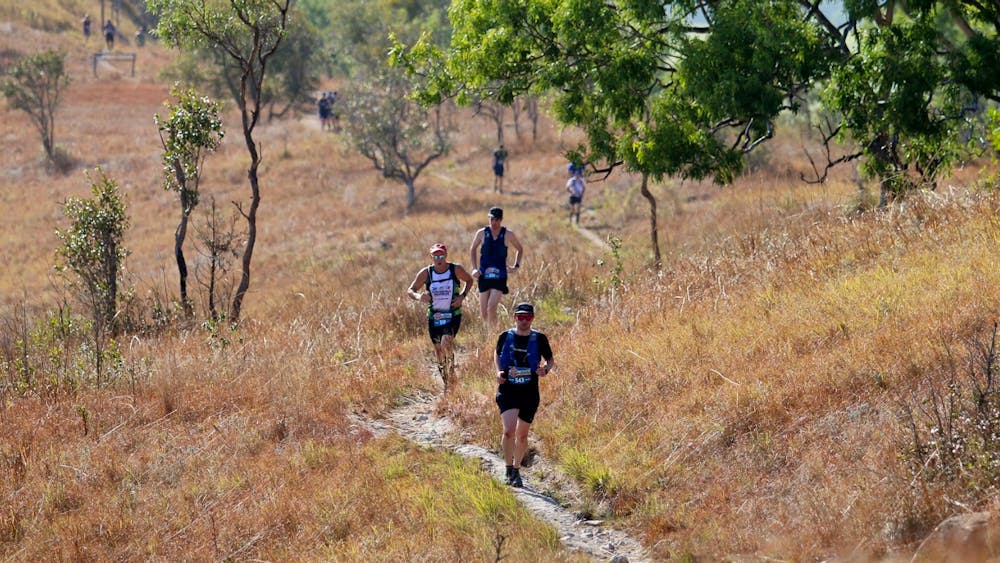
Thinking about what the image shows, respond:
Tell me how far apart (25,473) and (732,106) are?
9223mm

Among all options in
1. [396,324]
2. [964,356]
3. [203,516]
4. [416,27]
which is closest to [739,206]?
[396,324]

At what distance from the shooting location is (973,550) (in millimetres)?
5703

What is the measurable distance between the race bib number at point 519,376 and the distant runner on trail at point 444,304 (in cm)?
258

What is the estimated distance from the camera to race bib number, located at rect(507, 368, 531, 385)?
8031 millimetres

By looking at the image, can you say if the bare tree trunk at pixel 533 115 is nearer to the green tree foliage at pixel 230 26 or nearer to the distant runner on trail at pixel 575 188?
the distant runner on trail at pixel 575 188

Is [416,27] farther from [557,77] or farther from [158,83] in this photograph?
[557,77]

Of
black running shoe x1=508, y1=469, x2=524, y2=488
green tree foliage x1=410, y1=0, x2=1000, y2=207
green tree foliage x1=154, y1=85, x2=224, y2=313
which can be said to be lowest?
black running shoe x1=508, y1=469, x2=524, y2=488

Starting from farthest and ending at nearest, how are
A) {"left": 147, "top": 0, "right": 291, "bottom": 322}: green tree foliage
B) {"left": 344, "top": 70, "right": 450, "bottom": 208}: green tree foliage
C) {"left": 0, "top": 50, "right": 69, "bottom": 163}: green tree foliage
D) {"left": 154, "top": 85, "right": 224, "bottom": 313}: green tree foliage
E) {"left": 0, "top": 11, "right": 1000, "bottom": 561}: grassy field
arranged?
{"left": 0, "top": 50, "right": 69, "bottom": 163}: green tree foliage → {"left": 344, "top": 70, "right": 450, "bottom": 208}: green tree foliage → {"left": 154, "top": 85, "right": 224, "bottom": 313}: green tree foliage → {"left": 147, "top": 0, "right": 291, "bottom": 322}: green tree foliage → {"left": 0, "top": 11, "right": 1000, "bottom": 561}: grassy field

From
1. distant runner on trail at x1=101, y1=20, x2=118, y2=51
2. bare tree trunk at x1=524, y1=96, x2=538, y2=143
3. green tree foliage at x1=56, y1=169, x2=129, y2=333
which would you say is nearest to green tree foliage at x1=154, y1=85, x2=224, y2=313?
green tree foliage at x1=56, y1=169, x2=129, y2=333

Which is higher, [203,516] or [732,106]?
[732,106]

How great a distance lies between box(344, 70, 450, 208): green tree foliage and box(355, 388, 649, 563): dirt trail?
25884mm

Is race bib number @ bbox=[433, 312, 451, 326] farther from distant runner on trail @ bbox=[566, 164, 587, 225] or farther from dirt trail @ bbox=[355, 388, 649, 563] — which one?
distant runner on trail @ bbox=[566, 164, 587, 225]

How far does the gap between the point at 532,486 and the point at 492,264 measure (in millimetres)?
4532

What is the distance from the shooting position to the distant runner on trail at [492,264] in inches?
480
